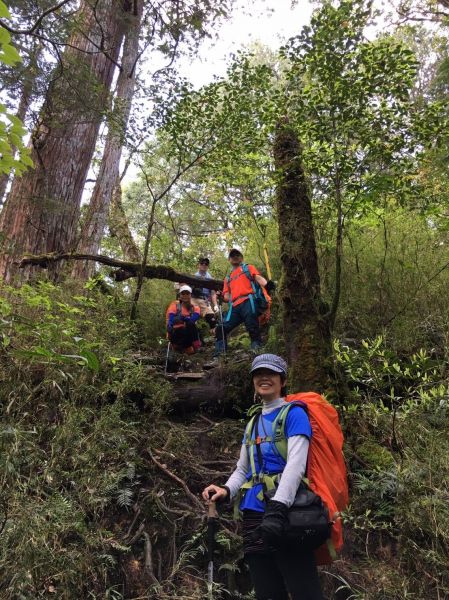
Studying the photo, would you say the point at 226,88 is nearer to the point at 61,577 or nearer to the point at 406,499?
the point at 406,499

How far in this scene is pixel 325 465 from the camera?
112 inches

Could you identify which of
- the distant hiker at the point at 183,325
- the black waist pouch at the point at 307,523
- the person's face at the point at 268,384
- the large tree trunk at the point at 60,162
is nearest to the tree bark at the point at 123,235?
the large tree trunk at the point at 60,162

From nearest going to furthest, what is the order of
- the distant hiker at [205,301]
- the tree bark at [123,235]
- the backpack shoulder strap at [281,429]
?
the backpack shoulder strap at [281,429] < the distant hiker at [205,301] < the tree bark at [123,235]

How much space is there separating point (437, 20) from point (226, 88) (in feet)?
27.3

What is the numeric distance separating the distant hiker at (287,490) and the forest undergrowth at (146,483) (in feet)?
1.26

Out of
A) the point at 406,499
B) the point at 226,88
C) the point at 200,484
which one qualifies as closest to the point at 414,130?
the point at 226,88

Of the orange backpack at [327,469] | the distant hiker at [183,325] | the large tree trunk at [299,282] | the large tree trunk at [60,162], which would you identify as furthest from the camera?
the distant hiker at [183,325]

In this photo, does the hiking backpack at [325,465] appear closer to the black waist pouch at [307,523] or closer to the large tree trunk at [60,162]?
the black waist pouch at [307,523]

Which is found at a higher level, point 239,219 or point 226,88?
point 226,88

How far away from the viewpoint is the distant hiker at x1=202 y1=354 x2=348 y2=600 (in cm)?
255

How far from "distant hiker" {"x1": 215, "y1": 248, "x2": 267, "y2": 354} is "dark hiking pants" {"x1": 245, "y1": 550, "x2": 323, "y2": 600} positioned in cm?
377

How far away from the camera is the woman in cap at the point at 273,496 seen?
8.39ft

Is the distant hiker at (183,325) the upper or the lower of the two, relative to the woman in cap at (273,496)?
upper

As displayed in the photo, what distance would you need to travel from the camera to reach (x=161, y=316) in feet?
27.9
